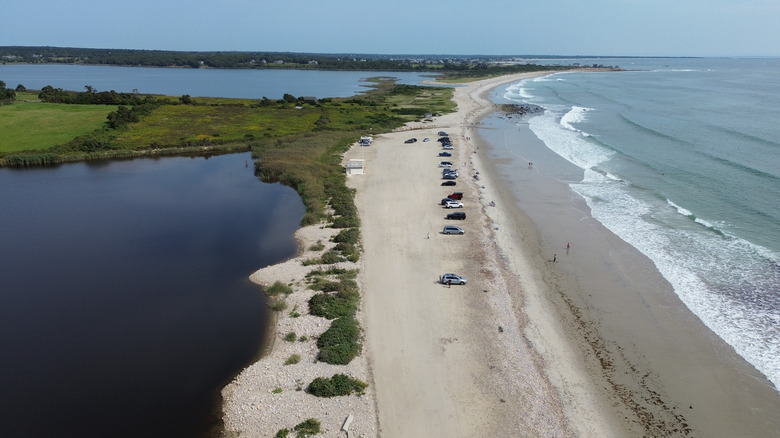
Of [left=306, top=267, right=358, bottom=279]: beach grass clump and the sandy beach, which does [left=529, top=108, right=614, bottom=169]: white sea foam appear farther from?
[left=306, top=267, right=358, bottom=279]: beach grass clump

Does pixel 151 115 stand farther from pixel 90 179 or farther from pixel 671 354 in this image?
pixel 671 354

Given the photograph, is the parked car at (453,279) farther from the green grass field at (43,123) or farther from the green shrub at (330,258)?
the green grass field at (43,123)

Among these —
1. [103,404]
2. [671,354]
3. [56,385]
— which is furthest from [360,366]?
[671,354]

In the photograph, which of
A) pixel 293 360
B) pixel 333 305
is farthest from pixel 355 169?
pixel 293 360

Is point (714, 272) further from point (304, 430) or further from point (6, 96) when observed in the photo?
point (6, 96)

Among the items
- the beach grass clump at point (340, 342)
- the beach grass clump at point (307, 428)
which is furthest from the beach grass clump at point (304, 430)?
the beach grass clump at point (340, 342)

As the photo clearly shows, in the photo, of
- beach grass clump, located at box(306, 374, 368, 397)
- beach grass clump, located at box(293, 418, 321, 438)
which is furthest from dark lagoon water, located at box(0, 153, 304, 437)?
beach grass clump, located at box(306, 374, 368, 397)
